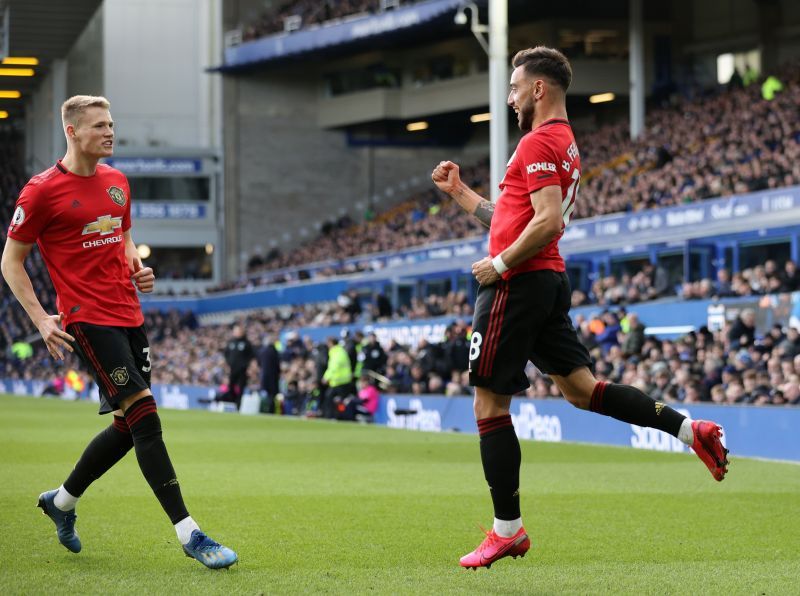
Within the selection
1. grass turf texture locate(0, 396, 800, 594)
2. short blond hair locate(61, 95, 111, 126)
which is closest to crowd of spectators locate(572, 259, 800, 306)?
grass turf texture locate(0, 396, 800, 594)

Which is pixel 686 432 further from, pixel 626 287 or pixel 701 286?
pixel 626 287

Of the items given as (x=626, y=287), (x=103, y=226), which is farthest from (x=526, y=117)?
(x=626, y=287)

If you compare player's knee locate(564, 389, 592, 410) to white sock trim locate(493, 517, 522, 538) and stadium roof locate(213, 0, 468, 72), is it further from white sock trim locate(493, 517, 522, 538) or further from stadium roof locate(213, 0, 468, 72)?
stadium roof locate(213, 0, 468, 72)

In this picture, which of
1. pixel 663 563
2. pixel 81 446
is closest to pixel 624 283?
pixel 81 446

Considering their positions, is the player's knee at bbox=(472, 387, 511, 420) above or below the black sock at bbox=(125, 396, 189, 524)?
above

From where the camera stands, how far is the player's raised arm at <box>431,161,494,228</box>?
268 inches

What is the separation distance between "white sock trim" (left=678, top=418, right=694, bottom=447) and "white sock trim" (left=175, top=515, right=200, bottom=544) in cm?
224

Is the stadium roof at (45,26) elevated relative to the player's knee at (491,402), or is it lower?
elevated

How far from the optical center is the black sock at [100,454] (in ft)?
22.3

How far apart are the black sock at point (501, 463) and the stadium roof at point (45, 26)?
4498 centimetres

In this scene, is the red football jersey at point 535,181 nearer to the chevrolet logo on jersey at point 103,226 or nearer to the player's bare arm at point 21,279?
the chevrolet logo on jersey at point 103,226

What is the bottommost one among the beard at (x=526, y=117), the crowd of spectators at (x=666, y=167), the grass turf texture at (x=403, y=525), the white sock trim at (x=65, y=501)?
Result: the grass turf texture at (x=403, y=525)

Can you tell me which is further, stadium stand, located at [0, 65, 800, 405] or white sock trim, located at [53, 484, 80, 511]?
stadium stand, located at [0, 65, 800, 405]

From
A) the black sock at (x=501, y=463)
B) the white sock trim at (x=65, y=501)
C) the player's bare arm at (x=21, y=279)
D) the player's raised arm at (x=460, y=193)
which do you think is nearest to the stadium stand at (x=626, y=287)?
the player's raised arm at (x=460, y=193)
